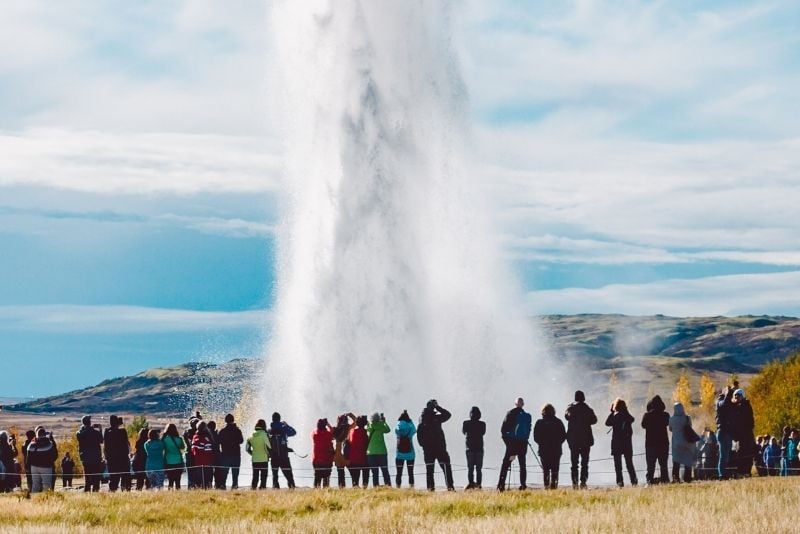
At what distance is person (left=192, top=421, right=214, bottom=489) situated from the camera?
3038 cm

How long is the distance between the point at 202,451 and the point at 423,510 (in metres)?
8.86

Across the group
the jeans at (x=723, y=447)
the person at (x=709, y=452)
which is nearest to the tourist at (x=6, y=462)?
the jeans at (x=723, y=447)

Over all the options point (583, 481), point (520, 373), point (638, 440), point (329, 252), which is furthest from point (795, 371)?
point (583, 481)

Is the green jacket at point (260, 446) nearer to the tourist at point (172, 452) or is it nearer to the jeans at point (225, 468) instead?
the jeans at point (225, 468)

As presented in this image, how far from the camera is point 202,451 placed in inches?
1206

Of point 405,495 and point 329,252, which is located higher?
point 329,252

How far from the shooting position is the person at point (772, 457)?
32694 mm

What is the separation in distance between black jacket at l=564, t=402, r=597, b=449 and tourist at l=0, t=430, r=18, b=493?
15.0m

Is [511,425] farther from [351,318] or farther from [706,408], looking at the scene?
[706,408]

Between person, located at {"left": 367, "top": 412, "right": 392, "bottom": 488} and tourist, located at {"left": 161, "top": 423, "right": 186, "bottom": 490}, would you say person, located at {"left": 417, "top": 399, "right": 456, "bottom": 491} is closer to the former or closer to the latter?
person, located at {"left": 367, "top": 412, "right": 392, "bottom": 488}

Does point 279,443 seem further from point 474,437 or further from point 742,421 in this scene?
point 742,421

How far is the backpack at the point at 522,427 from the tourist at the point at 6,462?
13859 mm

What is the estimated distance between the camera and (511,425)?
27297mm

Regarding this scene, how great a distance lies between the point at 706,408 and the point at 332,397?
131462 mm
